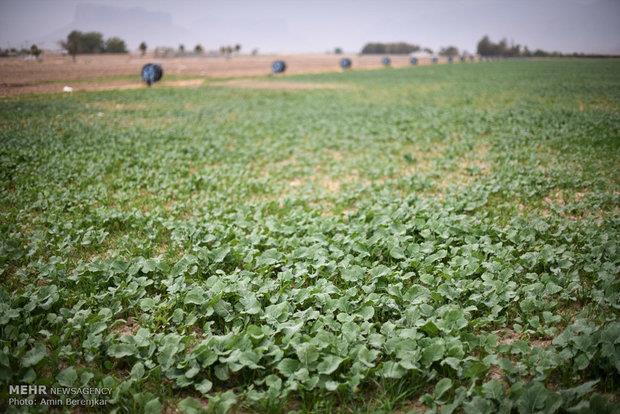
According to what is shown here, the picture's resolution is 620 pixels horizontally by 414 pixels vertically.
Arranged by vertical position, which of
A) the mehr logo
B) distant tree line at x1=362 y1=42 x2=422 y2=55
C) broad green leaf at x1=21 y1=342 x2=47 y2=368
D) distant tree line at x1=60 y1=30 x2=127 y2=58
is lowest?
the mehr logo

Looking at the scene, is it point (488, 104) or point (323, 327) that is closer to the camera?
point (323, 327)

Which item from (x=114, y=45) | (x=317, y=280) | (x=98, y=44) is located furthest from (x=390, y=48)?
(x=317, y=280)

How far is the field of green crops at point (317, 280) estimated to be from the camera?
2939 millimetres

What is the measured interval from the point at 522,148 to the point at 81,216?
42.7 feet

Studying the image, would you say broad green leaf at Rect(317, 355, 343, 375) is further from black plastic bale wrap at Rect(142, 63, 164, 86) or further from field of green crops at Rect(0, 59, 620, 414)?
black plastic bale wrap at Rect(142, 63, 164, 86)

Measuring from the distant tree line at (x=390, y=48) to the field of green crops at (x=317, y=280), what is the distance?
188 m

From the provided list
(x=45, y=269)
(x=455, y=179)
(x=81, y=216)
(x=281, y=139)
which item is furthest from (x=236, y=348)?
(x=281, y=139)

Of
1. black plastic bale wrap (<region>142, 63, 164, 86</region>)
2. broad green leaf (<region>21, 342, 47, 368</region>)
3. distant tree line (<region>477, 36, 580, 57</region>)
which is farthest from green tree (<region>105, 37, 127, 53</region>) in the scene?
distant tree line (<region>477, 36, 580, 57</region>)

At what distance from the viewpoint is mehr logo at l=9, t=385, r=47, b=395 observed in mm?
2852

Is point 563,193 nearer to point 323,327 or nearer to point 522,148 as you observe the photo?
point 522,148

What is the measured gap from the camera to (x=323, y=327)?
352 centimetres

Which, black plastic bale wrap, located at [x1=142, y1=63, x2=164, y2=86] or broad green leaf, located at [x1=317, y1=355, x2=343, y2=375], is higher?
black plastic bale wrap, located at [x1=142, y1=63, x2=164, y2=86]

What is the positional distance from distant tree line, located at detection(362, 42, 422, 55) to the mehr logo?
196 m

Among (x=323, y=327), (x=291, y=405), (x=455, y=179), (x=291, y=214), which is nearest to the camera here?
(x=291, y=405)
